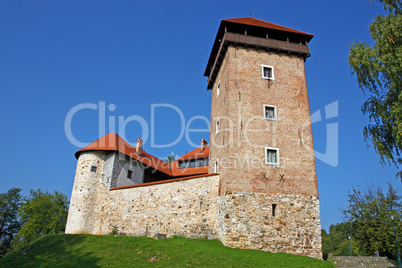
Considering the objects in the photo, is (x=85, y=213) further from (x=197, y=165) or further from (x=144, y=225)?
(x=197, y=165)

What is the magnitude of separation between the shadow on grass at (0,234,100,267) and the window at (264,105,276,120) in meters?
11.7

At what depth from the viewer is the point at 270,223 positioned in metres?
15.2

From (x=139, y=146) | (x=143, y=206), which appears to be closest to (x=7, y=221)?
(x=139, y=146)

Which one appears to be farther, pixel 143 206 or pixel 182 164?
pixel 182 164

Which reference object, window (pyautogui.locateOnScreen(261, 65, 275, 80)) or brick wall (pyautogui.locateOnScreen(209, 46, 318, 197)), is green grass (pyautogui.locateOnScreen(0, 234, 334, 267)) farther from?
window (pyautogui.locateOnScreen(261, 65, 275, 80))

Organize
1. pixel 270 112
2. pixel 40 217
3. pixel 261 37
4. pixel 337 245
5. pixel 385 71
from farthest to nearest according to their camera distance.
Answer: pixel 337 245 < pixel 40 217 < pixel 261 37 < pixel 270 112 < pixel 385 71

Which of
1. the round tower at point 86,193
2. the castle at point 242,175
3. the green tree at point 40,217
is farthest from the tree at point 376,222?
the green tree at point 40,217

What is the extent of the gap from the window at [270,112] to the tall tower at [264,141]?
60mm

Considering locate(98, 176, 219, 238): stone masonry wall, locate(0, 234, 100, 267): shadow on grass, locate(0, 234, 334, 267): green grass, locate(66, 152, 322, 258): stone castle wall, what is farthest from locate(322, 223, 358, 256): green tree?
locate(0, 234, 100, 267): shadow on grass

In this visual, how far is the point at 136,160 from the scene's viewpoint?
25.8 meters

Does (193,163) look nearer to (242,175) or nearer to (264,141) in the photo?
(264,141)

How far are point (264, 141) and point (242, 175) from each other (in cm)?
251

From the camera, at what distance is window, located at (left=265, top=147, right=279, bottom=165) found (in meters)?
16.6

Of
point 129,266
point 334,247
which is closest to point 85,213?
point 129,266
